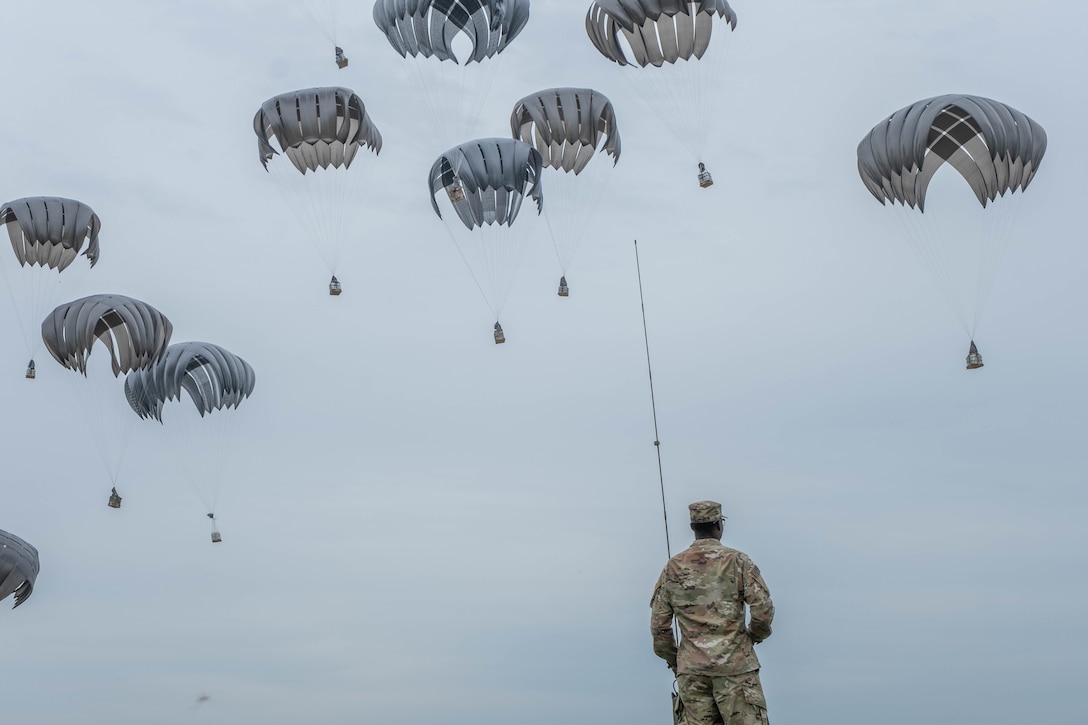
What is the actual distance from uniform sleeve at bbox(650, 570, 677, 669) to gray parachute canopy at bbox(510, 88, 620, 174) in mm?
22961

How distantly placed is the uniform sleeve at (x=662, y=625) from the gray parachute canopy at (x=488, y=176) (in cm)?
2177

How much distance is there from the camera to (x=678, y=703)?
340 inches

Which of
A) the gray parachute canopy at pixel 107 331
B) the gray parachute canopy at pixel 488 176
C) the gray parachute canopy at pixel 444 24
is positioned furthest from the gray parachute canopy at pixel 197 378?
the gray parachute canopy at pixel 444 24

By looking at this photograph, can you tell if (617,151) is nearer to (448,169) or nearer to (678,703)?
(448,169)

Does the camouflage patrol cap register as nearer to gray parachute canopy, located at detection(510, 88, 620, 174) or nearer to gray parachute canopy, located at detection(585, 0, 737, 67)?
gray parachute canopy, located at detection(585, 0, 737, 67)

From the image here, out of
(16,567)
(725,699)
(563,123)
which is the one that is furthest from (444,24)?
(725,699)

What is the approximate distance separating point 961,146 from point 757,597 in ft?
61.4

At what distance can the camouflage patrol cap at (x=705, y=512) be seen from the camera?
8.17 meters

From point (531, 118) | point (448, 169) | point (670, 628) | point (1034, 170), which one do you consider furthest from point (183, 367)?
point (670, 628)

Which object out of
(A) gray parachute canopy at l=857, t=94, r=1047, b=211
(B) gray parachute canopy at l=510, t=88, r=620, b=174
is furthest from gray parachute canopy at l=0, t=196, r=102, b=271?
(A) gray parachute canopy at l=857, t=94, r=1047, b=211

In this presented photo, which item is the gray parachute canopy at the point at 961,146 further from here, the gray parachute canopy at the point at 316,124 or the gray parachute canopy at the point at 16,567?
the gray parachute canopy at the point at 16,567

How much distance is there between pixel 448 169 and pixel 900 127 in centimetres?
1129

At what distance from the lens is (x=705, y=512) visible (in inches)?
323

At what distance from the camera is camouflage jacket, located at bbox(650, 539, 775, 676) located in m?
8.15
